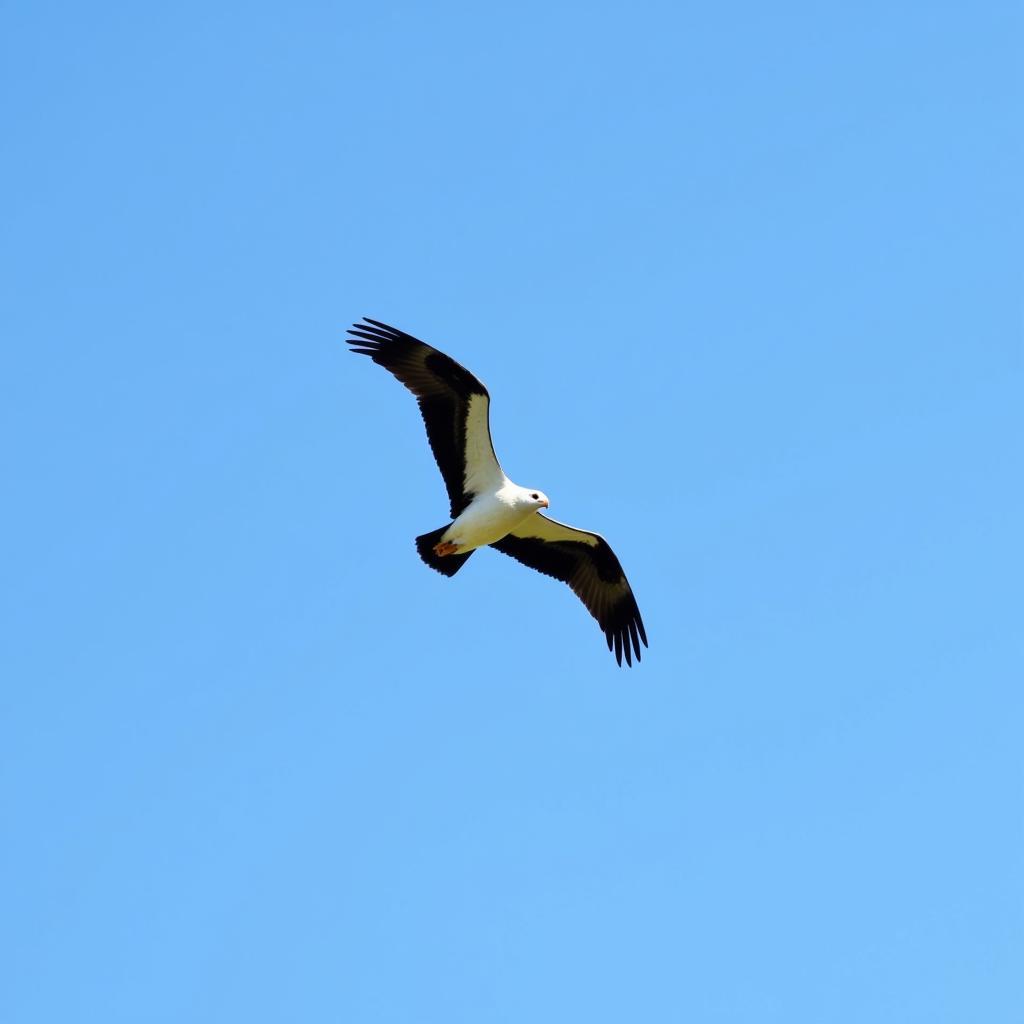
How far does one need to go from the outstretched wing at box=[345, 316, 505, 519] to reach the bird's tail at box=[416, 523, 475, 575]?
2.66 ft

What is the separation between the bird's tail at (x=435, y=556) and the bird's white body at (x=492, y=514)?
4.1 inches

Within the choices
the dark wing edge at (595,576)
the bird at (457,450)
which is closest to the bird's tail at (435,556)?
the bird at (457,450)

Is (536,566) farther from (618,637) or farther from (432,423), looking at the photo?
(432,423)

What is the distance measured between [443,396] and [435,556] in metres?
2.00

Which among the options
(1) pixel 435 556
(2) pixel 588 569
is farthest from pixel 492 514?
(2) pixel 588 569

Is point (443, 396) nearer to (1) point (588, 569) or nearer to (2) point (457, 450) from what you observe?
(2) point (457, 450)

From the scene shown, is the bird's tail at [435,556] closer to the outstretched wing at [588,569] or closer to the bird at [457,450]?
the bird at [457,450]

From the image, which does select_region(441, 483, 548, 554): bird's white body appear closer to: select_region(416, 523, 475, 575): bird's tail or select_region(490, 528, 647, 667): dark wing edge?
select_region(416, 523, 475, 575): bird's tail

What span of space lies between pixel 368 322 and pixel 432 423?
147cm

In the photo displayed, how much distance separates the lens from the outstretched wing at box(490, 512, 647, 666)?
23.5 m

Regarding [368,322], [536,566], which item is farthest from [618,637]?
[368,322]

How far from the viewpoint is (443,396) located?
21.6m

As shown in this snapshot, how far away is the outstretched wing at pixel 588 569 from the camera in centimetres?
2347

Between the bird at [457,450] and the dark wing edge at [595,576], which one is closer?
the bird at [457,450]
